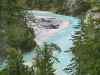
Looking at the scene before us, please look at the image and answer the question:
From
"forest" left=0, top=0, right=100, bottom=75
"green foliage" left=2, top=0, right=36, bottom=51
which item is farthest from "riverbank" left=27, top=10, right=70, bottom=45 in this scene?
"green foliage" left=2, top=0, right=36, bottom=51

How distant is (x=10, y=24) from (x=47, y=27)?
17.9 metres

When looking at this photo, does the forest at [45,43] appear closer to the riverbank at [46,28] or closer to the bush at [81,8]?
the bush at [81,8]

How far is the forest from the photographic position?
8.62 metres

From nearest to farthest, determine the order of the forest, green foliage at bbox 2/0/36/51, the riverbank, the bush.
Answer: the forest, green foliage at bbox 2/0/36/51, the riverbank, the bush

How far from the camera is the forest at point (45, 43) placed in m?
8.62

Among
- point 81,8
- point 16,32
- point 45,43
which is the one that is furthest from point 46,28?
point 45,43

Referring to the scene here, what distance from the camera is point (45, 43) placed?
1259 centimetres

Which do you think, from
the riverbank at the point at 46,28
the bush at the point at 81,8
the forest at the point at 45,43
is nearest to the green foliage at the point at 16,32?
the forest at the point at 45,43

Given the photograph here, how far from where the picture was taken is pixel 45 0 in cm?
7575

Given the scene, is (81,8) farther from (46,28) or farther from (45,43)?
(45,43)

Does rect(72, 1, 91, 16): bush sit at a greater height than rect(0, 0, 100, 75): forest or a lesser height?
greater

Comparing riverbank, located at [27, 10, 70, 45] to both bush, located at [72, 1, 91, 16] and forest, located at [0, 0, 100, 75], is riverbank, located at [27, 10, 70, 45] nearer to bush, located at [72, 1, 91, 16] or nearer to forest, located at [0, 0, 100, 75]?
forest, located at [0, 0, 100, 75]

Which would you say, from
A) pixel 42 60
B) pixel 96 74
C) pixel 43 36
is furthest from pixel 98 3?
pixel 43 36

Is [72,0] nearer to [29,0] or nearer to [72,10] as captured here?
[72,10]
